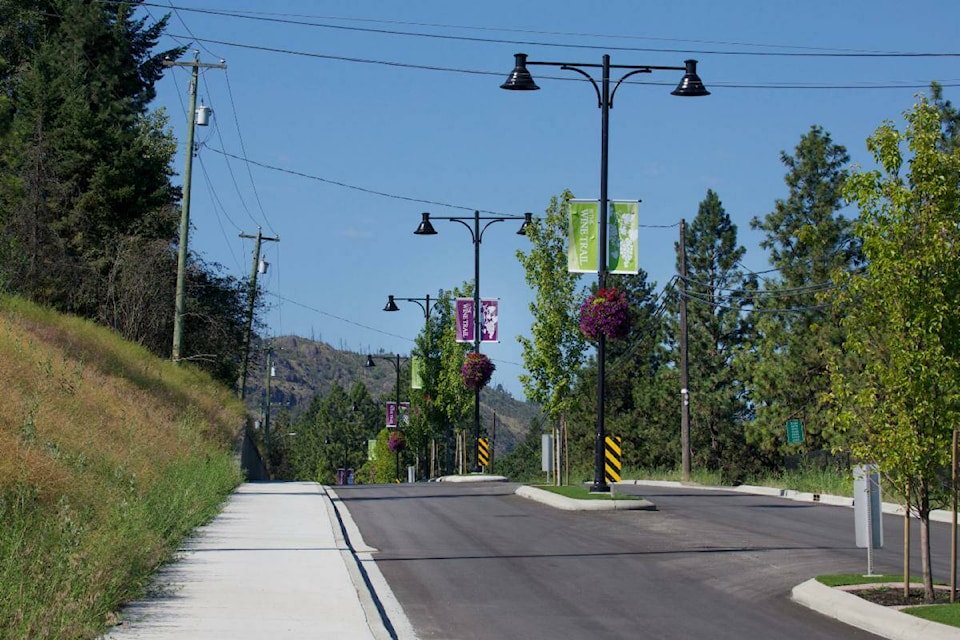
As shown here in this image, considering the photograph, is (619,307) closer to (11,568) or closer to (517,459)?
(11,568)

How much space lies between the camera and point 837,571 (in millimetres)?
14031

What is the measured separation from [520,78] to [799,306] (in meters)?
28.1

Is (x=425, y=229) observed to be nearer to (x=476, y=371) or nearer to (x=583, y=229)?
(x=476, y=371)

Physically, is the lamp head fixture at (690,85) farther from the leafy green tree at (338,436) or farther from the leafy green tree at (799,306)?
the leafy green tree at (338,436)

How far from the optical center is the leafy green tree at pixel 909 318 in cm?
1090

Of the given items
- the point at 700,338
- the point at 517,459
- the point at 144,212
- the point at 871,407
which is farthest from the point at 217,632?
the point at 517,459

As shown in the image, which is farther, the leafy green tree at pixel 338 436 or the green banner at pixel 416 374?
the leafy green tree at pixel 338 436

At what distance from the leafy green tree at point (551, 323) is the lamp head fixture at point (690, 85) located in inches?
287

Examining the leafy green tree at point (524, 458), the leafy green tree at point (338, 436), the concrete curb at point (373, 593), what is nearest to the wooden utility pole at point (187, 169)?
the concrete curb at point (373, 593)

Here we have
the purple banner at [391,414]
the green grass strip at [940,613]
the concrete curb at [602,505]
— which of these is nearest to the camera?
the green grass strip at [940,613]

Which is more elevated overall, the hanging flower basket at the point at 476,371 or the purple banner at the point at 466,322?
the purple banner at the point at 466,322

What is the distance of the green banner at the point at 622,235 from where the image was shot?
80.8 ft

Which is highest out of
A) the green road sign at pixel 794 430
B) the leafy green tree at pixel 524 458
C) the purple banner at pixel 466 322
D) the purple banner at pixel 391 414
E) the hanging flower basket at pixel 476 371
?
the purple banner at pixel 466 322

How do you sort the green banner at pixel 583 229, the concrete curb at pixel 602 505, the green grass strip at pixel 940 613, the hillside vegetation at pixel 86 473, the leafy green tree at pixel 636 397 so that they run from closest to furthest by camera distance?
the hillside vegetation at pixel 86 473
the green grass strip at pixel 940 613
the concrete curb at pixel 602 505
the green banner at pixel 583 229
the leafy green tree at pixel 636 397
